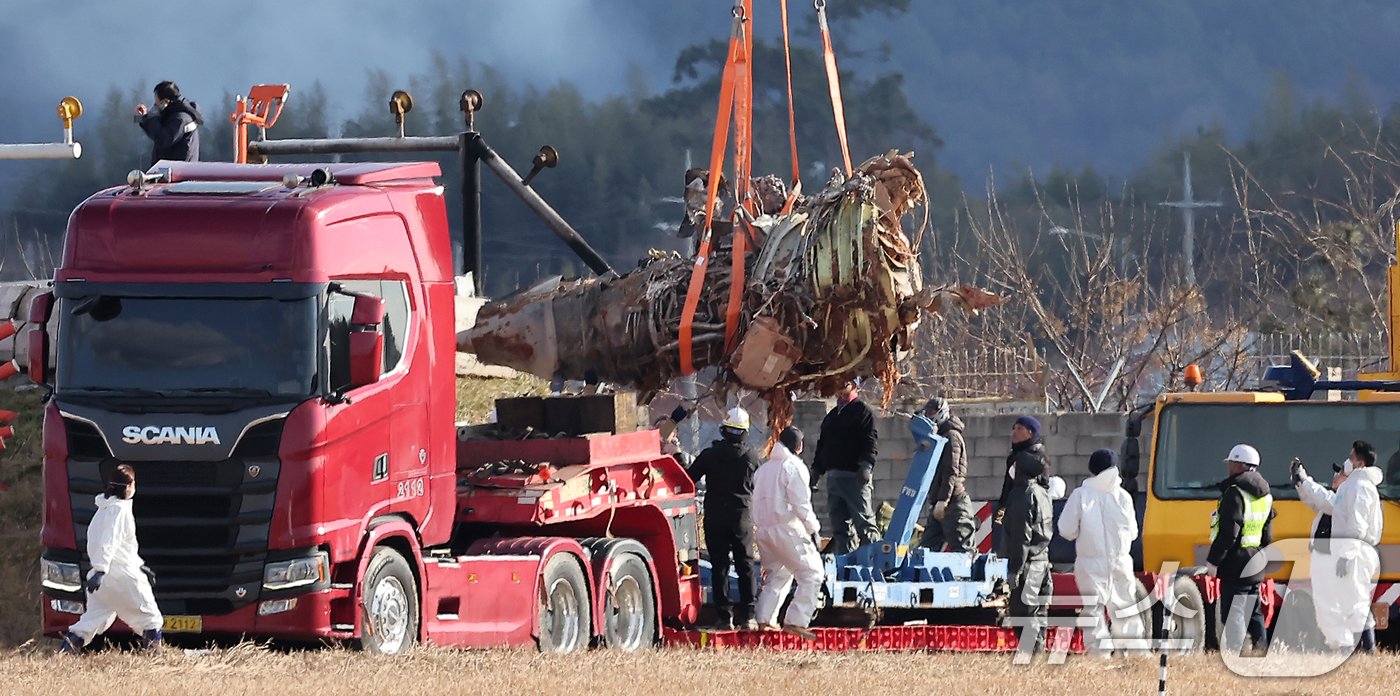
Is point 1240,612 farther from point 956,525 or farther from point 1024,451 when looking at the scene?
point 956,525

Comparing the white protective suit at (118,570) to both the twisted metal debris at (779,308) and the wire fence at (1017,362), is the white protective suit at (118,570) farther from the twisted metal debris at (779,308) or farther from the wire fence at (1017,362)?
the wire fence at (1017,362)

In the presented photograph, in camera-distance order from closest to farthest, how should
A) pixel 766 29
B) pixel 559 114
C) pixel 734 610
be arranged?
1. pixel 734 610
2. pixel 559 114
3. pixel 766 29

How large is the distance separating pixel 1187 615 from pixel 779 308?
13.1 feet

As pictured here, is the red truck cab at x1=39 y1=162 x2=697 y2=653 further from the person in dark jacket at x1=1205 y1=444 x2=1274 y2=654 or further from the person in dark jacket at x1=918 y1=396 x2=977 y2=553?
the person in dark jacket at x1=918 y1=396 x2=977 y2=553

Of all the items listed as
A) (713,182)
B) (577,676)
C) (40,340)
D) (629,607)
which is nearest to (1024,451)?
(629,607)

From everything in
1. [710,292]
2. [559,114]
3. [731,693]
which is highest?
[559,114]

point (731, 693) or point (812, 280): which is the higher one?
point (812, 280)

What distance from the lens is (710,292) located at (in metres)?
14.3

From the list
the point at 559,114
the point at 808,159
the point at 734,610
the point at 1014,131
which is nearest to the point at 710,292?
the point at 734,610

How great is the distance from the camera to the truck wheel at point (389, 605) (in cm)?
1213

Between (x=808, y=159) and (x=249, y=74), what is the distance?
39.6 feet

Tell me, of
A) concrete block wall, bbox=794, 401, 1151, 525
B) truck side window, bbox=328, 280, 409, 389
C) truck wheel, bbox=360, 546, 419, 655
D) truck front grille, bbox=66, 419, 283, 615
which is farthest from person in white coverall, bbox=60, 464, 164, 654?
concrete block wall, bbox=794, 401, 1151, 525

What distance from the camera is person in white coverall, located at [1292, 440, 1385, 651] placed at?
14.9 meters

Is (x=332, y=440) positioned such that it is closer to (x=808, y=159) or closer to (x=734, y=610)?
(x=734, y=610)
